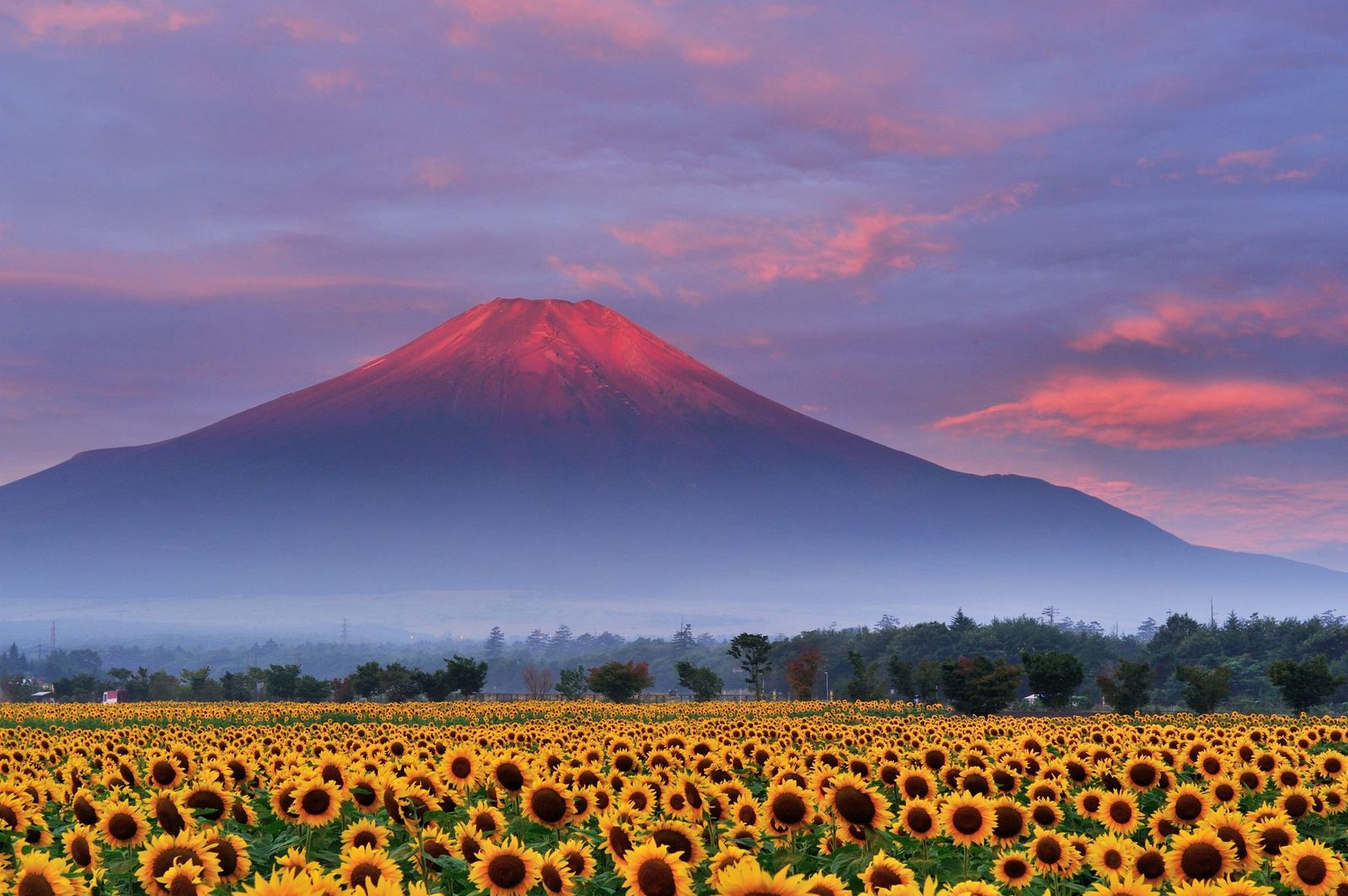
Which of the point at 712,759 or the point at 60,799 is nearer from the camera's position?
the point at 60,799

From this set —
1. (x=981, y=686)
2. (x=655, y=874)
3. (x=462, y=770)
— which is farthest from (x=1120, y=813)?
(x=981, y=686)

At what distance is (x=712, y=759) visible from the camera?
18188 millimetres

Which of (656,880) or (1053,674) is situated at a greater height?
(1053,674)

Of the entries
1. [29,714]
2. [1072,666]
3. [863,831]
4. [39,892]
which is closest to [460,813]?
[863,831]

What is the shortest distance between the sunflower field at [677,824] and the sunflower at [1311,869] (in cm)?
2

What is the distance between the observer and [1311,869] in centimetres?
1160

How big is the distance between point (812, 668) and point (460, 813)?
10247cm

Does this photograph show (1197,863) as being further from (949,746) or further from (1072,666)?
(1072,666)

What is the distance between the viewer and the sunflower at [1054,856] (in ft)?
40.8

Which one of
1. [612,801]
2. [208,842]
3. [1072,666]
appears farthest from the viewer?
[1072,666]

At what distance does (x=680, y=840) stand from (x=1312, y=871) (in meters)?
5.41

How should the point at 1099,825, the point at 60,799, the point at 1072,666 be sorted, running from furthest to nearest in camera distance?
the point at 1072,666
the point at 1099,825
the point at 60,799

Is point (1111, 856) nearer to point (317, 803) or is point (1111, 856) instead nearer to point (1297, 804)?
point (1297, 804)

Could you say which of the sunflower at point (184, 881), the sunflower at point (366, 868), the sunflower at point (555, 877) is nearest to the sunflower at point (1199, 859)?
the sunflower at point (555, 877)
